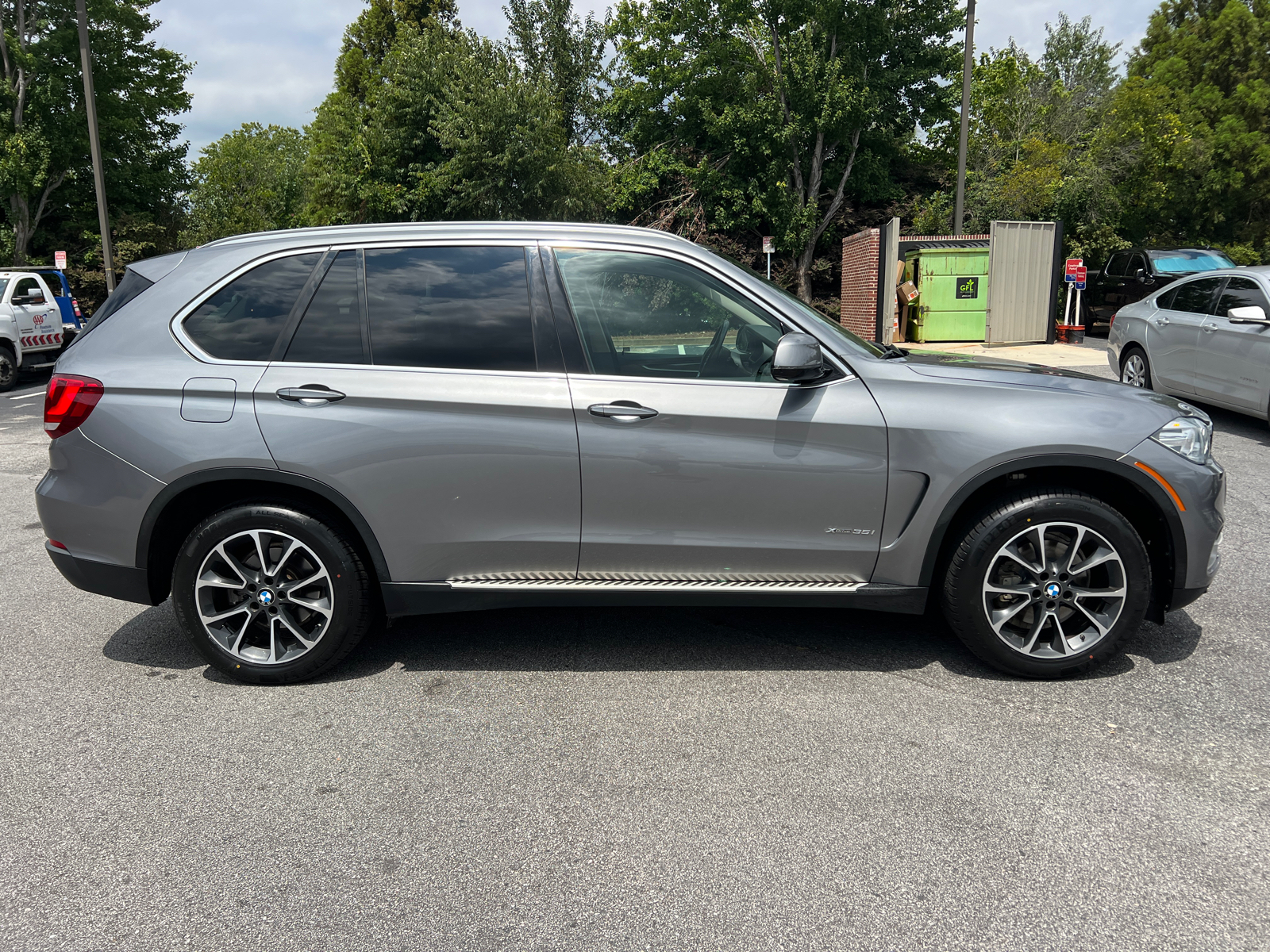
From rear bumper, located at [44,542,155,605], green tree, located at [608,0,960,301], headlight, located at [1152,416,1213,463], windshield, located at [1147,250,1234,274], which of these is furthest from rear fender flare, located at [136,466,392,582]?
green tree, located at [608,0,960,301]

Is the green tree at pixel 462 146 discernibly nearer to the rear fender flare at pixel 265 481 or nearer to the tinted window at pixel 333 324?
the tinted window at pixel 333 324

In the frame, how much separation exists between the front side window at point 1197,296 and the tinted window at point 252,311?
9188mm

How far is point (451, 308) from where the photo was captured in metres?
3.83

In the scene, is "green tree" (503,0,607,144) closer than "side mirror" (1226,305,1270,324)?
No

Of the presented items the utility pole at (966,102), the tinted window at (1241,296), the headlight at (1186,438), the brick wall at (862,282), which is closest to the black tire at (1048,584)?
the headlight at (1186,438)

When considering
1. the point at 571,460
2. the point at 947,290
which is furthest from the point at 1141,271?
the point at 571,460

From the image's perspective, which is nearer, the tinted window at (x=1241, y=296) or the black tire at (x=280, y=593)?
the black tire at (x=280, y=593)

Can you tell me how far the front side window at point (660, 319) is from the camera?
377 centimetres

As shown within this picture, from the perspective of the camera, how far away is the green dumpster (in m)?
19.6

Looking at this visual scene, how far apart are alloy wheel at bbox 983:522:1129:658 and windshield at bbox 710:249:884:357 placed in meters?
1.01

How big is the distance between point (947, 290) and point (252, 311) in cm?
1829

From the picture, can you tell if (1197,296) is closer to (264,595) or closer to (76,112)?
(264,595)

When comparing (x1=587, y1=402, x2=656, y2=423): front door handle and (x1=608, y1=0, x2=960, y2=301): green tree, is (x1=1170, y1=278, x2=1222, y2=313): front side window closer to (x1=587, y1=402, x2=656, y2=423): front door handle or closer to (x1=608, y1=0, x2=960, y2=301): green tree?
(x1=587, y1=402, x2=656, y2=423): front door handle

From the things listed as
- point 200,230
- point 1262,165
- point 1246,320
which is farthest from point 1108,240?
point 200,230
